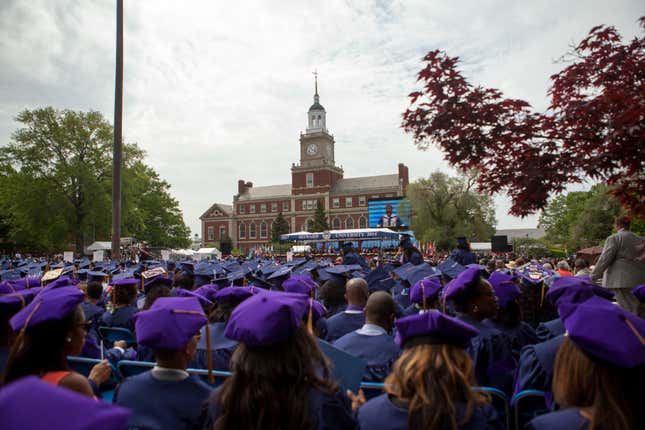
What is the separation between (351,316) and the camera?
438 centimetres

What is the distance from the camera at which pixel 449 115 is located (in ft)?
15.8

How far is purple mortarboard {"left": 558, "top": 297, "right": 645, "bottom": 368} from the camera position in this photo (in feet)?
5.17

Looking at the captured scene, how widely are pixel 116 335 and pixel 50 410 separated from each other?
435 centimetres

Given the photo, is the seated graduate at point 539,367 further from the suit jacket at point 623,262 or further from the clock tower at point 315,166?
the clock tower at point 315,166

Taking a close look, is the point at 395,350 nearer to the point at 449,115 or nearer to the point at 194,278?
the point at 449,115

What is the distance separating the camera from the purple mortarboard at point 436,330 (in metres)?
1.92

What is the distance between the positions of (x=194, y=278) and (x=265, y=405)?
282 inches

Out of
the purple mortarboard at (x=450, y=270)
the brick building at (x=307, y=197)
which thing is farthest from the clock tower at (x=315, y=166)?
the purple mortarboard at (x=450, y=270)

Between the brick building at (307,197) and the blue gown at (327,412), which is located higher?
the brick building at (307,197)

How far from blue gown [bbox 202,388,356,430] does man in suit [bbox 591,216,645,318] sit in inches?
197

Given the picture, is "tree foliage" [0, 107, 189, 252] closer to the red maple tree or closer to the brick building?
the red maple tree

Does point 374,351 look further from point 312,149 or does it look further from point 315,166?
point 312,149

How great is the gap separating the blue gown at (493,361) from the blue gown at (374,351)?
60 centimetres

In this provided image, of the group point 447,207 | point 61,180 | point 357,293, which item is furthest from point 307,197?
point 357,293
